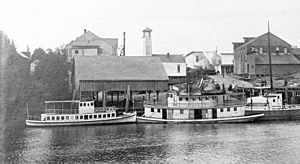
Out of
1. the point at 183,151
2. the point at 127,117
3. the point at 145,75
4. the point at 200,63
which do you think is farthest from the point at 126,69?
the point at 200,63

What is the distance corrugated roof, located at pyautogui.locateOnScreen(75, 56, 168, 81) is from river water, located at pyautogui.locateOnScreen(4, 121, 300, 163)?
7.94 metres

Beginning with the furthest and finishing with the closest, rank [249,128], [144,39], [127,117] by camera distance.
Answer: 1. [144,39]
2. [127,117]
3. [249,128]

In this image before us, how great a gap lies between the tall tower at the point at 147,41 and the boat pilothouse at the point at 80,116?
24.5m

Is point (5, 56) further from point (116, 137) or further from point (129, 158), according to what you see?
point (129, 158)

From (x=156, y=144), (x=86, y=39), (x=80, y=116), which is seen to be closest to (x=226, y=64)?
(x=86, y=39)

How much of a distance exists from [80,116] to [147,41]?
2786cm

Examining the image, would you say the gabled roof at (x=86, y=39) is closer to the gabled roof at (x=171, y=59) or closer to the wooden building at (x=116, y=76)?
the gabled roof at (x=171, y=59)

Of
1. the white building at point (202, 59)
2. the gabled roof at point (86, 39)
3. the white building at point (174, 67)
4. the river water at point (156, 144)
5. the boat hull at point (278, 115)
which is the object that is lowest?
the river water at point (156, 144)

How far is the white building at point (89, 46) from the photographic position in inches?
2680

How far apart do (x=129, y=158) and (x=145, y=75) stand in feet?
73.9

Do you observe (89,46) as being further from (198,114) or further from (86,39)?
(198,114)

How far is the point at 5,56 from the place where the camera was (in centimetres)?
4716

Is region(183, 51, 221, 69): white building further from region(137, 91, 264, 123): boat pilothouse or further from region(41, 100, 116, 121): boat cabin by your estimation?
region(41, 100, 116, 121): boat cabin

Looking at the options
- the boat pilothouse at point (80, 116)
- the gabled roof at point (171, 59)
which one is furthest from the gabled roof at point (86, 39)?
the boat pilothouse at point (80, 116)
